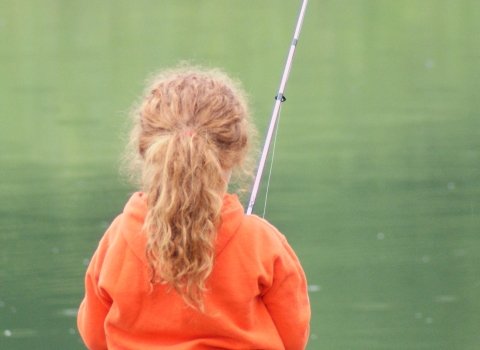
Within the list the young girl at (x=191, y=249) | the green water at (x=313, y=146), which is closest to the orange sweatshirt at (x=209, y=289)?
the young girl at (x=191, y=249)

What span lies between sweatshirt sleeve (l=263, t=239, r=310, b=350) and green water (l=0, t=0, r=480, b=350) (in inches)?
63.1

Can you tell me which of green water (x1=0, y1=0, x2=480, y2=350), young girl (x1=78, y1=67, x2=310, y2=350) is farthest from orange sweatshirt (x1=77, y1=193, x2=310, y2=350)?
green water (x1=0, y1=0, x2=480, y2=350)

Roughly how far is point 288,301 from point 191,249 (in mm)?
173

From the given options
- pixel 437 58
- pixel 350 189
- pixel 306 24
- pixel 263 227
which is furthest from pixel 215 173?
pixel 306 24

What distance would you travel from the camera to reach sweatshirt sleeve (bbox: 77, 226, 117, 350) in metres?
1.28

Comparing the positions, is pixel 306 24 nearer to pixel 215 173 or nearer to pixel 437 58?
pixel 437 58

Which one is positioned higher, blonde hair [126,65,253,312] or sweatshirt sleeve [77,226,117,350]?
blonde hair [126,65,253,312]

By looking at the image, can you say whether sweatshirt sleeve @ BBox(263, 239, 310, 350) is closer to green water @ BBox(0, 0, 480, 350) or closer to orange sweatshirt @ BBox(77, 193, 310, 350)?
orange sweatshirt @ BBox(77, 193, 310, 350)

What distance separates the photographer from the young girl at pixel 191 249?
122cm

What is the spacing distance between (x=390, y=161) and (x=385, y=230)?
0.84 m

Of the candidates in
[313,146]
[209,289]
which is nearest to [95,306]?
[209,289]

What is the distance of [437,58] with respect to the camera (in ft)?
20.5

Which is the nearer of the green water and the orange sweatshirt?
the orange sweatshirt

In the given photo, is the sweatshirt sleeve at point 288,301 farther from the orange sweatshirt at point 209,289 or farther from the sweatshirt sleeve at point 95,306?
Answer: the sweatshirt sleeve at point 95,306
